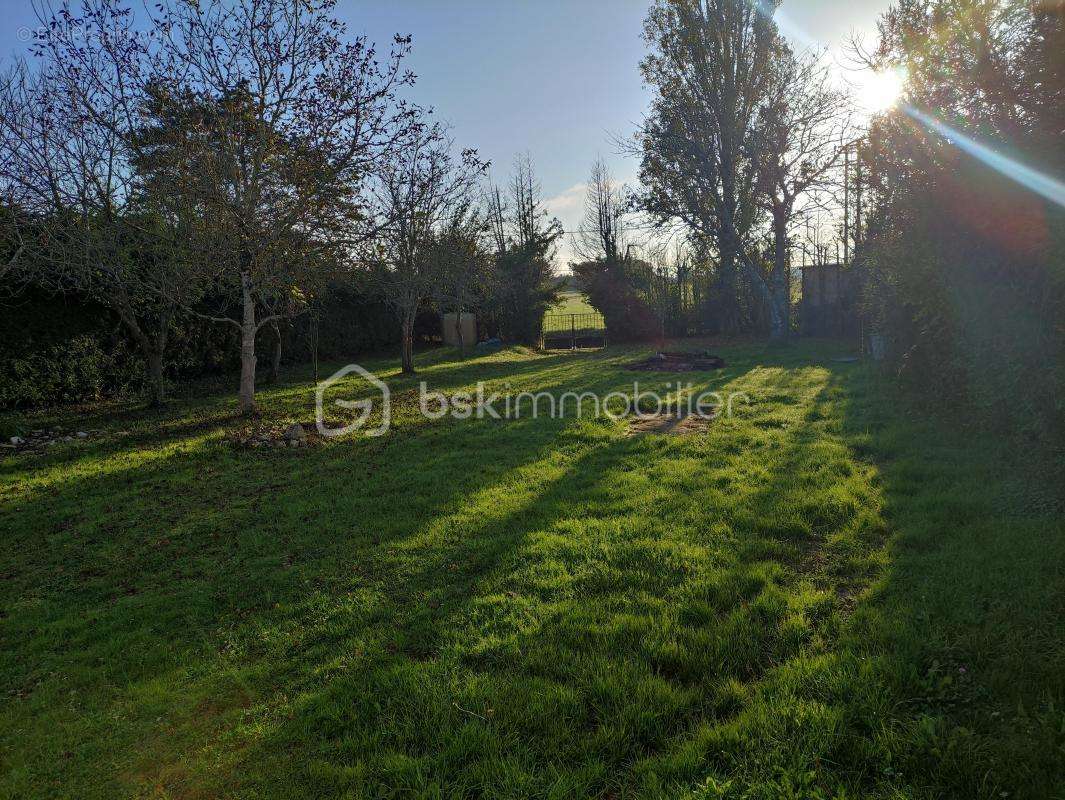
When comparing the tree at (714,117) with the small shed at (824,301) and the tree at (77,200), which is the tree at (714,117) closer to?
the small shed at (824,301)

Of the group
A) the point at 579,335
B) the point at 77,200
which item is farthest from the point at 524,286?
the point at 77,200

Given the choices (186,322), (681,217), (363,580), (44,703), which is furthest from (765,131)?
(44,703)

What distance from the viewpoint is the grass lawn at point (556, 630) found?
2105 mm

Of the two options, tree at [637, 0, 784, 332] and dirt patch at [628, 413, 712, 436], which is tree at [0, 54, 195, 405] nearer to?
dirt patch at [628, 413, 712, 436]

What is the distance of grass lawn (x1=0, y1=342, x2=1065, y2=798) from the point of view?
211 cm

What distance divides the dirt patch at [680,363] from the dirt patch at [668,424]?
211 inches

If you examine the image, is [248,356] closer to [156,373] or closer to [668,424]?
[156,373]

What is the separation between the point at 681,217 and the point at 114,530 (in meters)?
19.5

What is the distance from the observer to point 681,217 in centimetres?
2008
